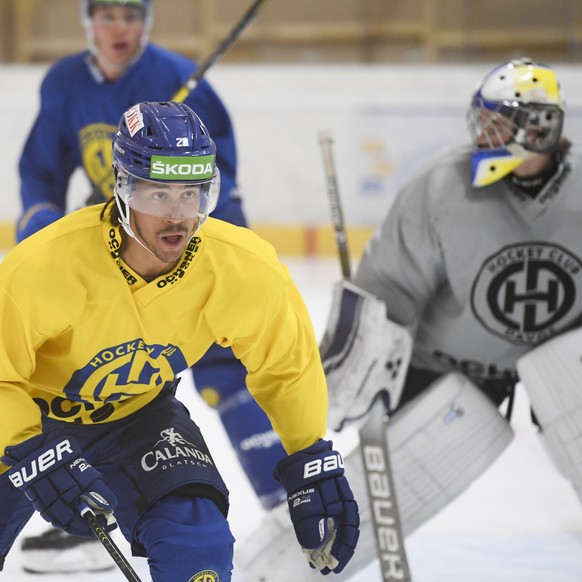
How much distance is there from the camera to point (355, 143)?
638cm

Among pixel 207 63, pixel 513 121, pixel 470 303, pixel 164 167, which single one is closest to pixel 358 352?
pixel 470 303

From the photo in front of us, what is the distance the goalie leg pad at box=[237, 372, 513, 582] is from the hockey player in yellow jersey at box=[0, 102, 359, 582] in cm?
56

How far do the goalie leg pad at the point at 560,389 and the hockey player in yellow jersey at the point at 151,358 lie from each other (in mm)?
651

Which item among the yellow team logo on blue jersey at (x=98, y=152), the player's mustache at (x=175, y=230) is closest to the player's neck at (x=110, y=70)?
the yellow team logo on blue jersey at (x=98, y=152)

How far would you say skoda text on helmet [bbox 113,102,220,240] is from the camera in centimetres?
188

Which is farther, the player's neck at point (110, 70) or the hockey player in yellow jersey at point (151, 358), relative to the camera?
the player's neck at point (110, 70)

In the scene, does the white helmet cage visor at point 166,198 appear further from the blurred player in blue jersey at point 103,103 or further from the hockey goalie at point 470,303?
the blurred player in blue jersey at point 103,103

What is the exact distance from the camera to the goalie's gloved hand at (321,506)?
78.5 inches

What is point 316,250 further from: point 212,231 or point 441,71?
point 212,231

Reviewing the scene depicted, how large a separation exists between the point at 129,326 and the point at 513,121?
39.4 inches

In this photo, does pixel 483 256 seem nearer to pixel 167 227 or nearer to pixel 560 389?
pixel 560 389

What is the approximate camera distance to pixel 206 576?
1940 mm

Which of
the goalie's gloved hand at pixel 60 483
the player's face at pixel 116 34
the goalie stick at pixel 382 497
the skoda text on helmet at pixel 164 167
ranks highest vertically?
the skoda text on helmet at pixel 164 167

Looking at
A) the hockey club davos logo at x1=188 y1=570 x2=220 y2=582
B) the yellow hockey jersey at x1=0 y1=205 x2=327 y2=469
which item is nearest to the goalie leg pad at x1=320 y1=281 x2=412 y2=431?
the yellow hockey jersey at x1=0 y1=205 x2=327 y2=469
